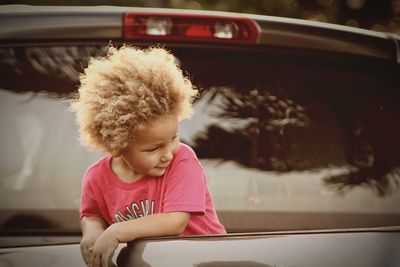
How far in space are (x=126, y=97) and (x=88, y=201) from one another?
369 mm

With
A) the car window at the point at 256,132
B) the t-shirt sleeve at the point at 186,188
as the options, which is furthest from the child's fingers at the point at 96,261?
the car window at the point at 256,132

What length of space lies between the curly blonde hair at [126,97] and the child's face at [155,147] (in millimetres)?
22

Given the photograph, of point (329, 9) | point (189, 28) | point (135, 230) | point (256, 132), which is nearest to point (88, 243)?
point (135, 230)

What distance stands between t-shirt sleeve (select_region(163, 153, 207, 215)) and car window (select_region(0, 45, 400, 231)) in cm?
35

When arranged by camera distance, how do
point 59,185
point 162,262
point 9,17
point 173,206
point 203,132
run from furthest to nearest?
1. point 203,132
2. point 59,185
3. point 9,17
4. point 173,206
5. point 162,262

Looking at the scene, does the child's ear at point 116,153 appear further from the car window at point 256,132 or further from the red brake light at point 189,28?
the red brake light at point 189,28

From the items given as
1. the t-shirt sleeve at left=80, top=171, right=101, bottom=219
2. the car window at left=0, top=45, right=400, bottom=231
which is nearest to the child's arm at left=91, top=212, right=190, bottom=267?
the t-shirt sleeve at left=80, top=171, right=101, bottom=219

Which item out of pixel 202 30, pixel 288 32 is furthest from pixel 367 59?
pixel 202 30

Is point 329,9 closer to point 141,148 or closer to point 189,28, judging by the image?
point 189,28

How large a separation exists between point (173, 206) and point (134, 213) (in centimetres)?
21

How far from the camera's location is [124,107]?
88.7 inches

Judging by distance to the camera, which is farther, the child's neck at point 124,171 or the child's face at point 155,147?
the child's neck at point 124,171

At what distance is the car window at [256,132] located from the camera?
2.58 meters

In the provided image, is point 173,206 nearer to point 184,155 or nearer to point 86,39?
point 184,155
